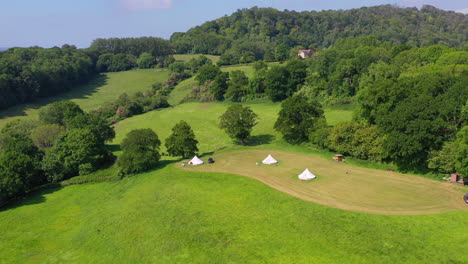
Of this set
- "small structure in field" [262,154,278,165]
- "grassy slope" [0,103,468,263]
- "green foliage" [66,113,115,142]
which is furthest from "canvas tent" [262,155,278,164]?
"green foliage" [66,113,115,142]

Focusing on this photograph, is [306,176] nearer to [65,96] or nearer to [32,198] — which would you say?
[32,198]

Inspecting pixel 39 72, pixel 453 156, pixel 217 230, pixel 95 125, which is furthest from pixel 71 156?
pixel 39 72

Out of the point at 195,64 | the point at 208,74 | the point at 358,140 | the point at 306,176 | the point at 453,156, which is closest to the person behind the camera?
the point at 453,156

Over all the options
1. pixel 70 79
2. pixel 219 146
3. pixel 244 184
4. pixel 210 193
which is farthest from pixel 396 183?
pixel 70 79

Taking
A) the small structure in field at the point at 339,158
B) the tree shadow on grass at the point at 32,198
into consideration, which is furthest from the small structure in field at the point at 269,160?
the tree shadow on grass at the point at 32,198

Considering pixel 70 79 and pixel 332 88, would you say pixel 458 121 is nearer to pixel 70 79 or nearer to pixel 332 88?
pixel 332 88

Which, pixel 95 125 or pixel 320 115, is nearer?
pixel 320 115

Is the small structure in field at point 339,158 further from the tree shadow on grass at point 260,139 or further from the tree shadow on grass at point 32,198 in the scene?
the tree shadow on grass at point 32,198
